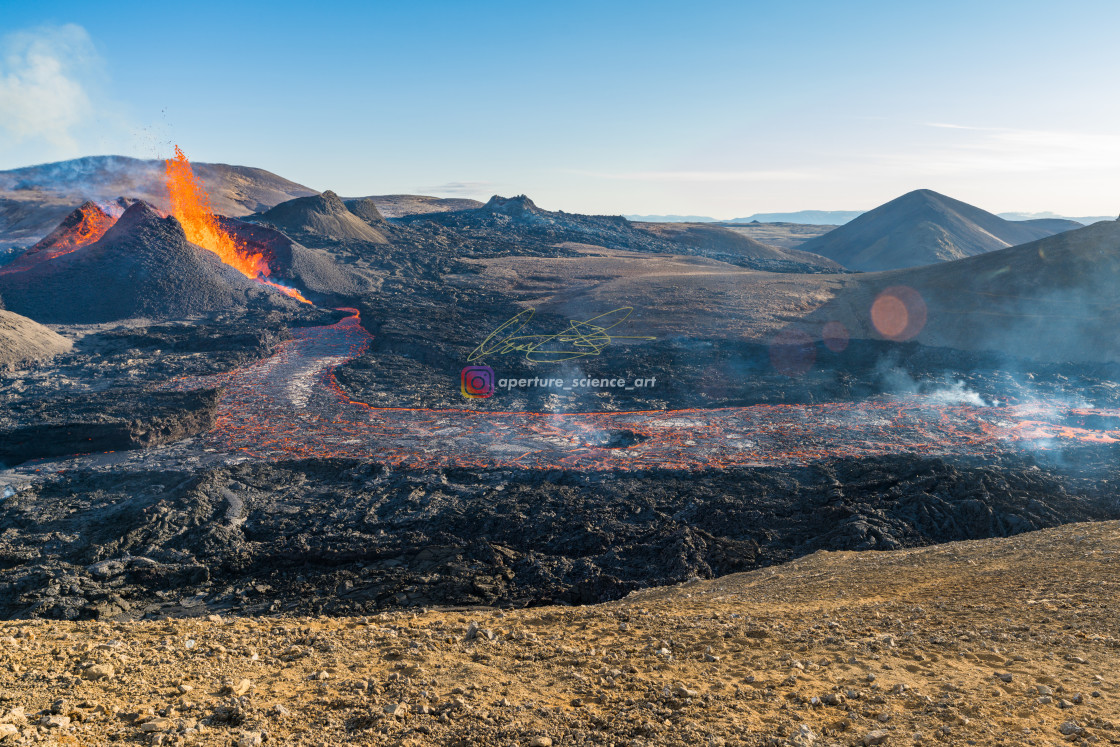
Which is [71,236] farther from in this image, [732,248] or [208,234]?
[732,248]

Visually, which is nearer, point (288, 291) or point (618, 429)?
point (618, 429)

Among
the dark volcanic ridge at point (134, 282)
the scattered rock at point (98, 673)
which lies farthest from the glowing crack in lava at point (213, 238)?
the scattered rock at point (98, 673)

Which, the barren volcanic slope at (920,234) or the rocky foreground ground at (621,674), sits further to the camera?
the barren volcanic slope at (920,234)

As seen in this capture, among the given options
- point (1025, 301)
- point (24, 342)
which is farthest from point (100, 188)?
point (1025, 301)

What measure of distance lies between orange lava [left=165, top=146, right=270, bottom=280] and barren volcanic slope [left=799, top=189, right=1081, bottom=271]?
208 ft

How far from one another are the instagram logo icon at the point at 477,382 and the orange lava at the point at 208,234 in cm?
2352

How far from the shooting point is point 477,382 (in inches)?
950

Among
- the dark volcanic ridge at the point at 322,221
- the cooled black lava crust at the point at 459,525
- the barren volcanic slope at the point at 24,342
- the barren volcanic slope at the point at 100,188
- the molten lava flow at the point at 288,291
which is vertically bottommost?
the cooled black lava crust at the point at 459,525

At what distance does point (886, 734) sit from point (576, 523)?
922 centimetres

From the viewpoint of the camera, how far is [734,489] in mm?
15023

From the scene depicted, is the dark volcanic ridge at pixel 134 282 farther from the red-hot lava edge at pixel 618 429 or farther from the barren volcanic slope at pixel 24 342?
the red-hot lava edge at pixel 618 429

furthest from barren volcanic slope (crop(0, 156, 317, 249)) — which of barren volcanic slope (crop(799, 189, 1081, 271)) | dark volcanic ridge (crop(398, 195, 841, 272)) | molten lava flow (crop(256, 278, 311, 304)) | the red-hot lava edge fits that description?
barren volcanic slope (crop(799, 189, 1081, 271))

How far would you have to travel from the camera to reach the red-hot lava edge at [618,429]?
56.7 feet

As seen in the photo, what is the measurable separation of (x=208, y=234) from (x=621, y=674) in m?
48.0
